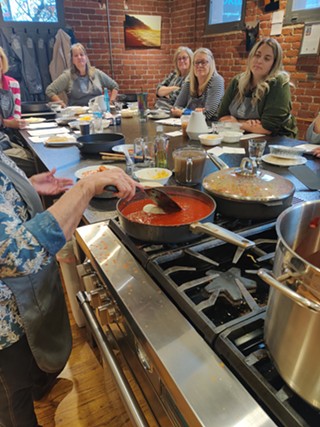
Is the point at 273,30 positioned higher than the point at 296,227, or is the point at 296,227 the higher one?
the point at 273,30

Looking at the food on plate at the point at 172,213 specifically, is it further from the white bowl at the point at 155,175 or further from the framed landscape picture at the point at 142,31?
the framed landscape picture at the point at 142,31

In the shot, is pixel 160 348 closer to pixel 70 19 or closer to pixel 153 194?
pixel 153 194

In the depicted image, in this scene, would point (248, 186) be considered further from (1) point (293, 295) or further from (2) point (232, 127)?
(2) point (232, 127)

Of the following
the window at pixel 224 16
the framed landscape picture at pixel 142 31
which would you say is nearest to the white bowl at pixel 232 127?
the window at pixel 224 16

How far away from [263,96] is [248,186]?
1.80 metres

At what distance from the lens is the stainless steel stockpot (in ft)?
1.35

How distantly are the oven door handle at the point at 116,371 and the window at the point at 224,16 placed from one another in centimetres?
451

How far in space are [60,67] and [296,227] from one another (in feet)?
16.7

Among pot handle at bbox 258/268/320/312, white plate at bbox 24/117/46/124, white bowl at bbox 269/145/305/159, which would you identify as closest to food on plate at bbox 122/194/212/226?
pot handle at bbox 258/268/320/312

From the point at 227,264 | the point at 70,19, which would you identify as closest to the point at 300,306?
the point at 227,264

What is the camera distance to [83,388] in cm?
152

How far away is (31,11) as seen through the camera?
15.0ft

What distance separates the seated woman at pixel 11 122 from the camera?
274 centimetres

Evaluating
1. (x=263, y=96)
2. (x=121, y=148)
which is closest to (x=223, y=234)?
(x=121, y=148)
